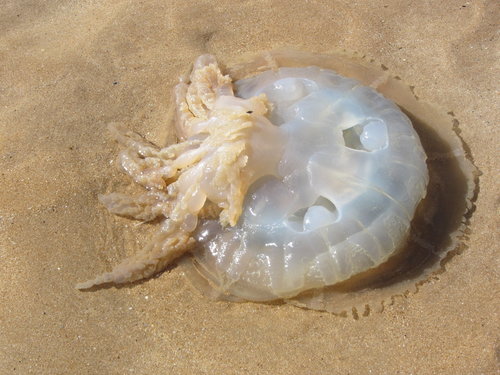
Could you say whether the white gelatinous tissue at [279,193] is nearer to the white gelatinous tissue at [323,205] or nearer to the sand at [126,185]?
the white gelatinous tissue at [323,205]

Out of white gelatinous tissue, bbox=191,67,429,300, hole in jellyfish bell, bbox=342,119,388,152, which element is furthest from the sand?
hole in jellyfish bell, bbox=342,119,388,152

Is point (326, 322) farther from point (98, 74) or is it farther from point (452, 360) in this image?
point (98, 74)

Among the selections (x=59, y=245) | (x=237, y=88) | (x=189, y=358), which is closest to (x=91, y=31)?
(x=237, y=88)

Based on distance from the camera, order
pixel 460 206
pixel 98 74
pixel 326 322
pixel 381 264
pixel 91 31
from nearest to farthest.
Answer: pixel 326 322 < pixel 381 264 < pixel 460 206 < pixel 98 74 < pixel 91 31

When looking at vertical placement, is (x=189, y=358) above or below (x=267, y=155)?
below

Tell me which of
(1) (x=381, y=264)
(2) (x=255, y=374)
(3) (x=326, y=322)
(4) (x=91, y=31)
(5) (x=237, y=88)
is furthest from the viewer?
(4) (x=91, y=31)

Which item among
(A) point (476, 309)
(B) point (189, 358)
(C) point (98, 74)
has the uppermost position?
(C) point (98, 74)

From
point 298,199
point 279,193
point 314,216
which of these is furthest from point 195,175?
point 314,216
